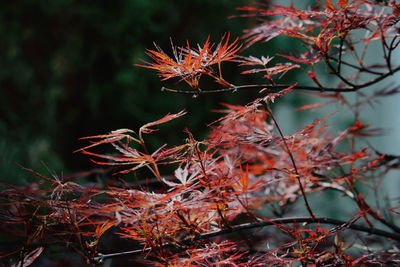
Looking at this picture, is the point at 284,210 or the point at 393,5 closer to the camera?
the point at 393,5

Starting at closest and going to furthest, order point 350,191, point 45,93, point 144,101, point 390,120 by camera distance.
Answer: point 350,191
point 144,101
point 45,93
point 390,120

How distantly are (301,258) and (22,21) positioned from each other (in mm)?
2888

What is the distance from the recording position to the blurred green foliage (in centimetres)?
234

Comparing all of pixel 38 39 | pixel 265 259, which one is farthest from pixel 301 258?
pixel 38 39

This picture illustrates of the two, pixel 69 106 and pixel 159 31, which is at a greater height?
pixel 159 31

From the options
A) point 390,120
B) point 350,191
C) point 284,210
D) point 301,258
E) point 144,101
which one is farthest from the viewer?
point 390,120

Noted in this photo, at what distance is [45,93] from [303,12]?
2494 mm

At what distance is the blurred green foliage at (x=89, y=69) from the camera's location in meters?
2.34

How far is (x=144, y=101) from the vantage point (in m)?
2.36

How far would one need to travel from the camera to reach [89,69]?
249cm

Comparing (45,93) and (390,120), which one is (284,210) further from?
(390,120)

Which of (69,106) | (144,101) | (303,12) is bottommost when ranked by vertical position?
(69,106)

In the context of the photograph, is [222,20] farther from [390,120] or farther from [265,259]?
[390,120]

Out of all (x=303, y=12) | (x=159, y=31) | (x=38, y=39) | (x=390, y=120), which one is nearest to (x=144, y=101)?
(x=159, y=31)
